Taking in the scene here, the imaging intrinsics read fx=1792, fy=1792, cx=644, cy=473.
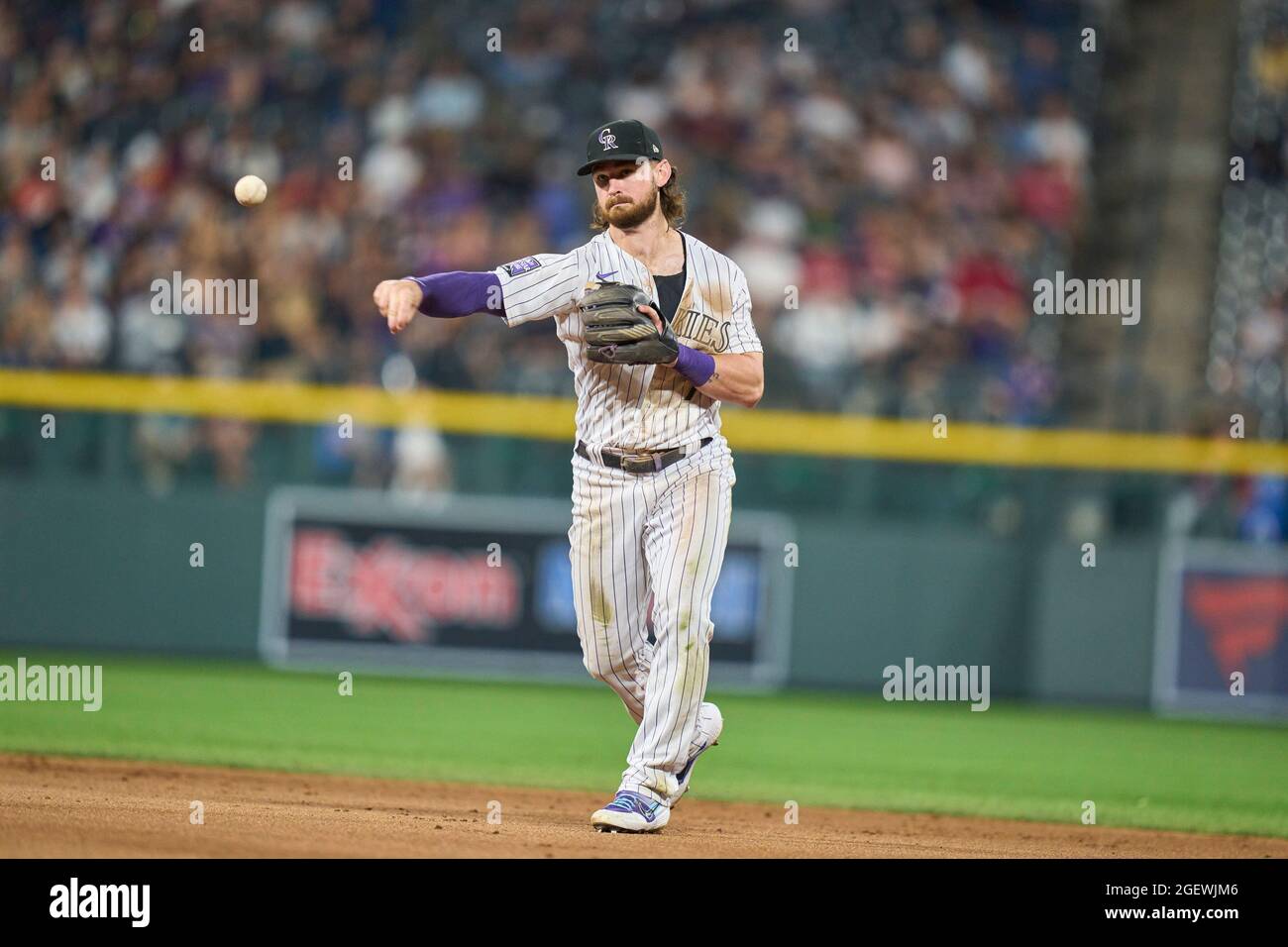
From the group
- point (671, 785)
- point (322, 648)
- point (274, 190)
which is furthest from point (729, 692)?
point (671, 785)

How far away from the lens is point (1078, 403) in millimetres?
12078

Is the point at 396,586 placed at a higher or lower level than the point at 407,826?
higher

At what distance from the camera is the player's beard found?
5.55m

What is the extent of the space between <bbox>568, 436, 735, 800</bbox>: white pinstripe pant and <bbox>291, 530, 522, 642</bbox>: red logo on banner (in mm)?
5590

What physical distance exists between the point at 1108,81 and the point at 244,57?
683 centimetres

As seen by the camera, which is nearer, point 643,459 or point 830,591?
point 643,459

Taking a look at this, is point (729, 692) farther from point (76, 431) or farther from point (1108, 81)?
point (1108, 81)

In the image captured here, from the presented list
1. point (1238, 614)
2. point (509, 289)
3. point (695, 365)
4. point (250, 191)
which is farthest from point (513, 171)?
point (695, 365)

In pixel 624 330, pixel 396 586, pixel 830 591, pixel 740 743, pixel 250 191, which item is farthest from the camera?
pixel 830 591

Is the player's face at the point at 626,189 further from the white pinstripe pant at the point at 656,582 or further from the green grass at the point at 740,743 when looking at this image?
the green grass at the point at 740,743

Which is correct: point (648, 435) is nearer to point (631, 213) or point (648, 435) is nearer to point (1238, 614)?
point (631, 213)

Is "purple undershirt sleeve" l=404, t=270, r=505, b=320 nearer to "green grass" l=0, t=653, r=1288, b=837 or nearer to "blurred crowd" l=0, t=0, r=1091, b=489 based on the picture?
"green grass" l=0, t=653, r=1288, b=837

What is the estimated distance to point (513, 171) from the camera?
14062 millimetres

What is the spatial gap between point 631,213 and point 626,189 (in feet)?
0.25
